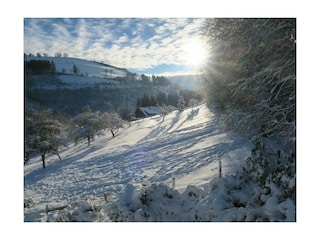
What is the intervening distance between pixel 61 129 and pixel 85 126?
5.53 meters

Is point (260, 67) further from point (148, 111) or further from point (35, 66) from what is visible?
point (148, 111)

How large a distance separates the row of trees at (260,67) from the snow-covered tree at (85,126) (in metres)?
21.4

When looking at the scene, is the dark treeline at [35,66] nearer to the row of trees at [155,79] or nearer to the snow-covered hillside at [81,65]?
the snow-covered hillside at [81,65]

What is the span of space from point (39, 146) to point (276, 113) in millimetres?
17582

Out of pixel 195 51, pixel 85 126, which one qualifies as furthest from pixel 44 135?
pixel 195 51

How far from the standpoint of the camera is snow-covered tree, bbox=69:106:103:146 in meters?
25.7

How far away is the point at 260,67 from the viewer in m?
5.63

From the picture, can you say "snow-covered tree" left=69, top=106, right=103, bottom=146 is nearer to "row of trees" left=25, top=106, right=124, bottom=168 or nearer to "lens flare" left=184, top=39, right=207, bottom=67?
"row of trees" left=25, top=106, right=124, bottom=168

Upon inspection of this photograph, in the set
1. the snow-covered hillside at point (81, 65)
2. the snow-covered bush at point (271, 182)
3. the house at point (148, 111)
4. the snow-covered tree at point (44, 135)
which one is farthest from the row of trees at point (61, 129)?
the house at point (148, 111)
